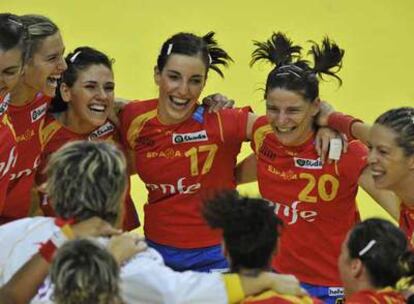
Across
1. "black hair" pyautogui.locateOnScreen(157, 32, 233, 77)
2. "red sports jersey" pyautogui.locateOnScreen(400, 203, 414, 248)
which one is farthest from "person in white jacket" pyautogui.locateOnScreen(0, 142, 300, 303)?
"black hair" pyautogui.locateOnScreen(157, 32, 233, 77)

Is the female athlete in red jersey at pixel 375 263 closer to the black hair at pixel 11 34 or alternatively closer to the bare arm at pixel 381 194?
the bare arm at pixel 381 194

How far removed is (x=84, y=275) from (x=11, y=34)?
6.75 feet

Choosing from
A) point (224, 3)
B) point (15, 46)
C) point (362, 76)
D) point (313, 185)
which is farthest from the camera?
point (224, 3)

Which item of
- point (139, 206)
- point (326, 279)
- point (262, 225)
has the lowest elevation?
point (139, 206)

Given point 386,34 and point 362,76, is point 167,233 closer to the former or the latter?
point 362,76

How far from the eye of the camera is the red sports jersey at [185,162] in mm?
5457

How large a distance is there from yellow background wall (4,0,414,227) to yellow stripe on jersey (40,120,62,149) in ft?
10.2

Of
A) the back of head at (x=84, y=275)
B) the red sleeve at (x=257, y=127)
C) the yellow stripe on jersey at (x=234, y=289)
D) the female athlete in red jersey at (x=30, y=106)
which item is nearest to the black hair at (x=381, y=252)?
the yellow stripe on jersey at (x=234, y=289)

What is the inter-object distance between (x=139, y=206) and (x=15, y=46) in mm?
2713

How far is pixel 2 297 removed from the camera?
3344mm

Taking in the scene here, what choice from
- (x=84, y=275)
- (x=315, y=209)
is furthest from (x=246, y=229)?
(x=315, y=209)

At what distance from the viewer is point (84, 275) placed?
297cm

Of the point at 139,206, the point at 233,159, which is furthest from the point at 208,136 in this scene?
the point at 139,206

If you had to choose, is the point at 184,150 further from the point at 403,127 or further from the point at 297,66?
the point at 403,127
